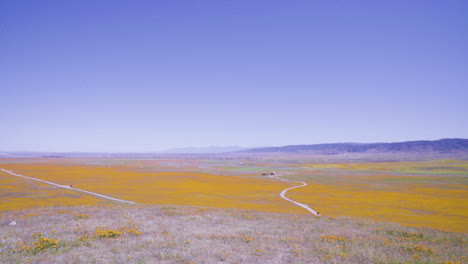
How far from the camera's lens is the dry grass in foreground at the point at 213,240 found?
10.5m

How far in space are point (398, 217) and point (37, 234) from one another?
2372 cm

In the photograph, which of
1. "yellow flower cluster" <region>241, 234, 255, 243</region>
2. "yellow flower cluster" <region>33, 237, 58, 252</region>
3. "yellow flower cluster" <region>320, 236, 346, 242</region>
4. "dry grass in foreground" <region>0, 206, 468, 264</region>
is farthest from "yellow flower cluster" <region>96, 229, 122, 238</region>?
"yellow flower cluster" <region>320, 236, 346, 242</region>

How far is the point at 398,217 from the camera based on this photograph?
71.5 ft

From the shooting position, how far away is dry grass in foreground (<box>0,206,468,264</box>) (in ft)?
34.5

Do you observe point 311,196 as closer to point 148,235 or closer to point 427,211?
point 427,211

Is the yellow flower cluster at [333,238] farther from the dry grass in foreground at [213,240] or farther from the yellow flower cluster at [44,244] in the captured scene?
the yellow flower cluster at [44,244]

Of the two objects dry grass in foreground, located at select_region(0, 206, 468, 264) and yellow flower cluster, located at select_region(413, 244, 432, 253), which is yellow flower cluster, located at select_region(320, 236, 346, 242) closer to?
dry grass in foreground, located at select_region(0, 206, 468, 264)

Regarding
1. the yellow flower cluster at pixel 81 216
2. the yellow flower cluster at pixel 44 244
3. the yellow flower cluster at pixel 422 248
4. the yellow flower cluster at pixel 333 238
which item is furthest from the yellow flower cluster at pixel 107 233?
the yellow flower cluster at pixel 422 248

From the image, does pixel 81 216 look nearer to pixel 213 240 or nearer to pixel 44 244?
pixel 44 244

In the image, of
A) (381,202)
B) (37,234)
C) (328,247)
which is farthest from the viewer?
(381,202)

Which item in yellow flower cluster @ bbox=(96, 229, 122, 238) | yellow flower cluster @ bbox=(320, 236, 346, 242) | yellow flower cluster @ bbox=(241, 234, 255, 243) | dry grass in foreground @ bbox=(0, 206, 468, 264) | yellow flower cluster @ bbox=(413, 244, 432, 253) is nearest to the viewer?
dry grass in foreground @ bbox=(0, 206, 468, 264)

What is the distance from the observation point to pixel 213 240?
13000 millimetres

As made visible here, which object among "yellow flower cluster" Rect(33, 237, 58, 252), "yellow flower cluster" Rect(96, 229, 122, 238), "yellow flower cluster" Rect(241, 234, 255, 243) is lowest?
"yellow flower cluster" Rect(241, 234, 255, 243)

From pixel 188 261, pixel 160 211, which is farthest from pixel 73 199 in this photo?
pixel 188 261
